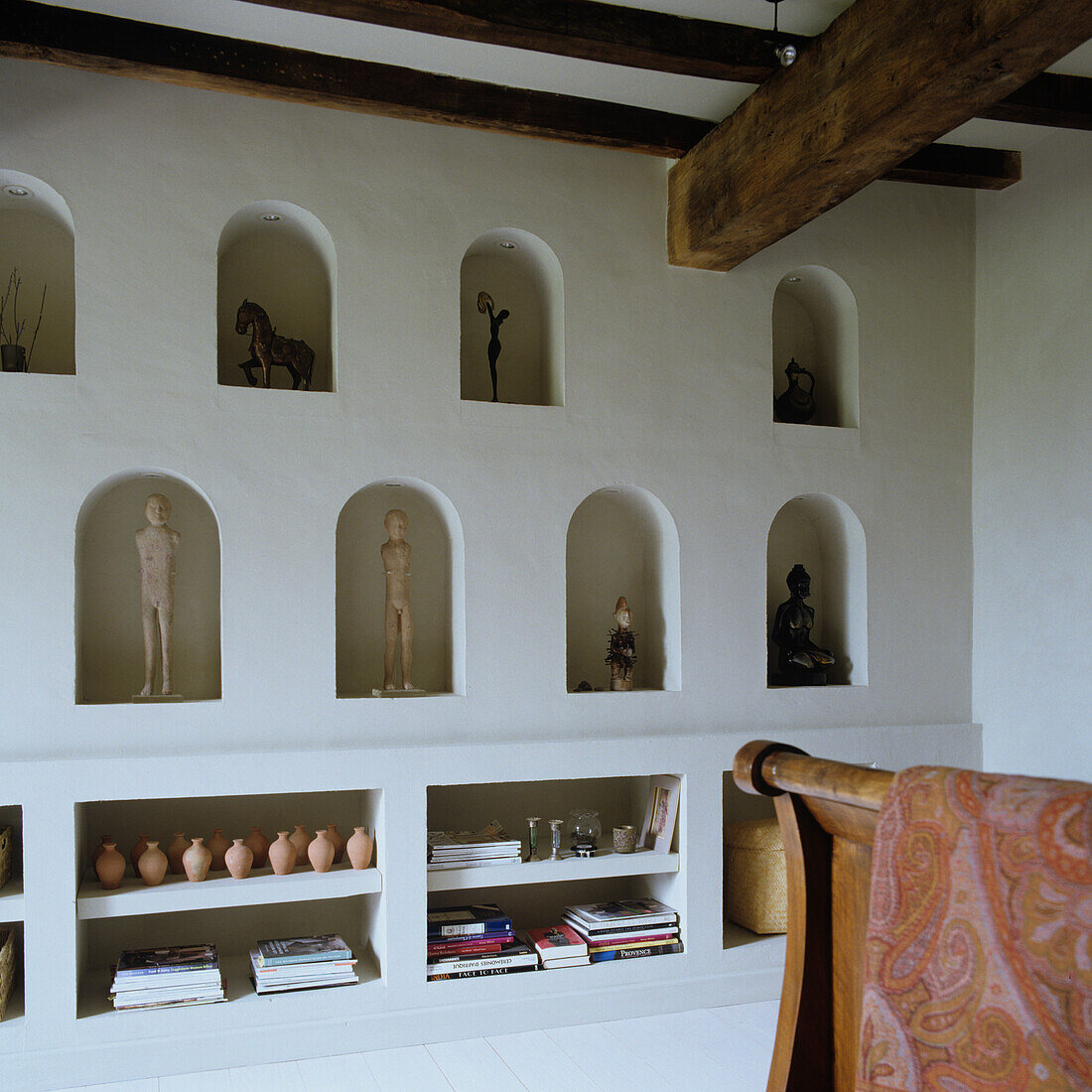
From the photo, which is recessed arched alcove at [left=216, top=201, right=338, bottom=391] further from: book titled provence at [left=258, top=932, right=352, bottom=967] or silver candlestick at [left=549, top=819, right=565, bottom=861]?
book titled provence at [left=258, top=932, right=352, bottom=967]

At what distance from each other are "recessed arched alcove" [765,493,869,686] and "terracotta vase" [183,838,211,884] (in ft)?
7.14

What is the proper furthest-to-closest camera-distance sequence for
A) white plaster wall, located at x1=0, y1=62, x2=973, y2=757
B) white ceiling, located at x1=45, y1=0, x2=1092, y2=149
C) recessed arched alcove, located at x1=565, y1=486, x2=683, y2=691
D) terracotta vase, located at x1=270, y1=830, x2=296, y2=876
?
recessed arched alcove, located at x1=565, y1=486, x2=683, y2=691 < terracotta vase, located at x1=270, y1=830, x2=296, y2=876 < white plaster wall, located at x1=0, y1=62, x2=973, y2=757 < white ceiling, located at x1=45, y1=0, x2=1092, y2=149

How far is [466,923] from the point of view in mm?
3533

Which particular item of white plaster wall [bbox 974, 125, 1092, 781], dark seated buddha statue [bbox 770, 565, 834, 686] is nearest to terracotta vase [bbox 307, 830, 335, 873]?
dark seated buddha statue [bbox 770, 565, 834, 686]

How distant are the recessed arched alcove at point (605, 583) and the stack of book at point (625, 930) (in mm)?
834

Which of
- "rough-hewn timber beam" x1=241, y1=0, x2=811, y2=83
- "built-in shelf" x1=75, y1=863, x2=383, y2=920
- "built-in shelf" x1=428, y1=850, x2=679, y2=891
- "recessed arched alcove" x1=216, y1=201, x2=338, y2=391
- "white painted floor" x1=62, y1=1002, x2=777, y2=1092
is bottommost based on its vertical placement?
"white painted floor" x1=62, y1=1002, x2=777, y2=1092

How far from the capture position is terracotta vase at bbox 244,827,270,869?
11.3 feet

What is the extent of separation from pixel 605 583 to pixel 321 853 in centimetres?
151

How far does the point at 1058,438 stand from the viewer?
3861 millimetres

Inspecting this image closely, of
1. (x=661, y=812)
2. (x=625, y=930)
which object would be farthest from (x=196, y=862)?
(x=661, y=812)

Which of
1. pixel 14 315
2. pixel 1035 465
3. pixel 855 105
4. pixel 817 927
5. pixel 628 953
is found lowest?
pixel 628 953

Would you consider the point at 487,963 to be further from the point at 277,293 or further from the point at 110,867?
the point at 277,293

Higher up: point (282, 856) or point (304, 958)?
point (282, 856)

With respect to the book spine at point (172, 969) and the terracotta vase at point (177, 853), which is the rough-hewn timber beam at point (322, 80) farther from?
the book spine at point (172, 969)
